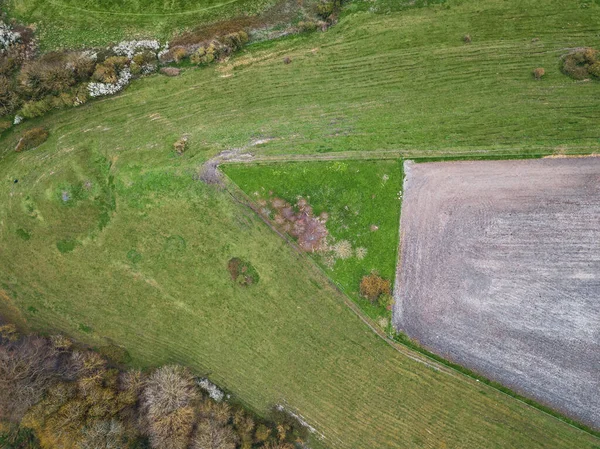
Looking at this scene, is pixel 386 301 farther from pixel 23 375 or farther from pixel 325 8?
pixel 23 375

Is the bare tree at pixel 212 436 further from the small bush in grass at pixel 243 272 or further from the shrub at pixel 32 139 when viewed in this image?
the shrub at pixel 32 139

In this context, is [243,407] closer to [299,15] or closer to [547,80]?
[299,15]

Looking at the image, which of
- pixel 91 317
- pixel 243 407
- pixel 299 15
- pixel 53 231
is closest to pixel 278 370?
pixel 243 407

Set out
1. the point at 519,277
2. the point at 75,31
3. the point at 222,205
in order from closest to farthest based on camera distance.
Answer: the point at 519,277, the point at 222,205, the point at 75,31

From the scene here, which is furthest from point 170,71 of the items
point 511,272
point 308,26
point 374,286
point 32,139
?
point 511,272

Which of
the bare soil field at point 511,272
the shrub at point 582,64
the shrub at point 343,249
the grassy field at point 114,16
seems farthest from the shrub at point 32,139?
the shrub at point 582,64
